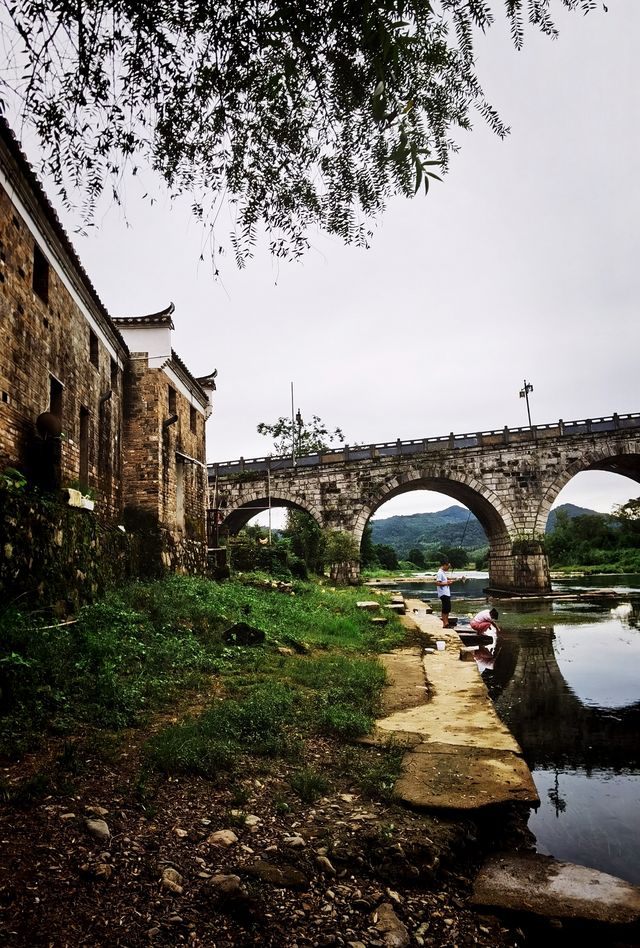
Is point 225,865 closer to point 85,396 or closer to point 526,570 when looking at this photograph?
point 85,396

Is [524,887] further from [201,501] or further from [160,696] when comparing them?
[201,501]

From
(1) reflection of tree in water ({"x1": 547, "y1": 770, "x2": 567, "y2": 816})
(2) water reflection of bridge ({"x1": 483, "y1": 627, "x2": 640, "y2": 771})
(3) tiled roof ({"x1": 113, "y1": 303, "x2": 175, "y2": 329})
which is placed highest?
(3) tiled roof ({"x1": 113, "y1": 303, "x2": 175, "y2": 329})

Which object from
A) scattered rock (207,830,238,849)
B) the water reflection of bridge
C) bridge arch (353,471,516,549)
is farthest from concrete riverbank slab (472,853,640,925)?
bridge arch (353,471,516,549)

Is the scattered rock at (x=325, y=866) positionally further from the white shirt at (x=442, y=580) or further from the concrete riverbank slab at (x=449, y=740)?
the white shirt at (x=442, y=580)

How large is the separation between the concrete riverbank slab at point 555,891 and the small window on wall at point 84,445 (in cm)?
866

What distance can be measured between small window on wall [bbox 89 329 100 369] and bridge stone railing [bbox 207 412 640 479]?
643 inches

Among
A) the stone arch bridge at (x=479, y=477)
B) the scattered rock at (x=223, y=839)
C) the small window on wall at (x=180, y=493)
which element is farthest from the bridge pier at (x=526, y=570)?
the scattered rock at (x=223, y=839)

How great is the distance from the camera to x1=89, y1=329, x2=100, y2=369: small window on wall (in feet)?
33.0

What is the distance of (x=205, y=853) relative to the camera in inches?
95.6

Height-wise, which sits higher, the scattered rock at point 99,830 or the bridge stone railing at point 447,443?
the bridge stone railing at point 447,443

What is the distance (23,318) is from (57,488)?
2.32 meters

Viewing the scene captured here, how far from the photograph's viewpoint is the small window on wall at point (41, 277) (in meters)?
7.91

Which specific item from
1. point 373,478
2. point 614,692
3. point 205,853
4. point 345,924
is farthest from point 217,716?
point 373,478

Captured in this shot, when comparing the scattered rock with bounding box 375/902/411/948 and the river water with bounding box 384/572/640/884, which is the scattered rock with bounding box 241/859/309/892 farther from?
the river water with bounding box 384/572/640/884
